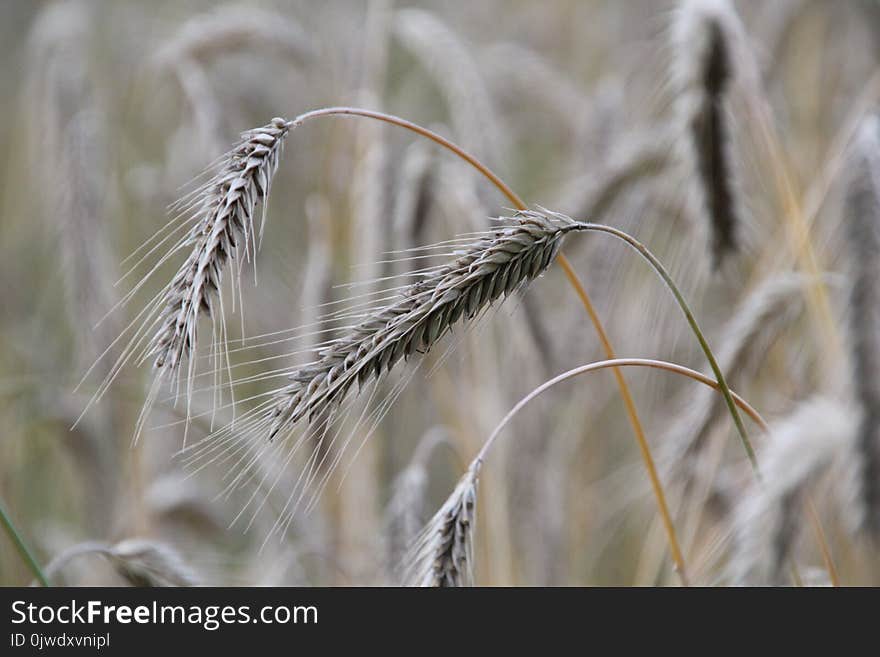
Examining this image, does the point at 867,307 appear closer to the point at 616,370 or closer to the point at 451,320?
the point at 616,370

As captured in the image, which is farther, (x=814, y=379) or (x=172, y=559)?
(x=814, y=379)

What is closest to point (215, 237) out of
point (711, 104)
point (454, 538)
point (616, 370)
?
point (454, 538)

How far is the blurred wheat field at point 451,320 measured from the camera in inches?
36.1

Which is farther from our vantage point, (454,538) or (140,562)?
(140,562)

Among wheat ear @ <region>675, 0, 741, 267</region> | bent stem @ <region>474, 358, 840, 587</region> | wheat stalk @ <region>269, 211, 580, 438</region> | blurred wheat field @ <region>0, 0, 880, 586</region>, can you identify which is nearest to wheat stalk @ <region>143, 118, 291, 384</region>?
blurred wheat field @ <region>0, 0, 880, 586</region>

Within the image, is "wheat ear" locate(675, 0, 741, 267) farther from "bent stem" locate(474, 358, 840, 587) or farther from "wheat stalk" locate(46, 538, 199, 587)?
"wheat stalk" locate(46, 538, 199, 587)

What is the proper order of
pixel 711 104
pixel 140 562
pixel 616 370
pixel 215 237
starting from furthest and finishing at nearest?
pixel 711 104 < pixel 140 562 < pixel 616 370 < pixel 215 237

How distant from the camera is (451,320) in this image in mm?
868

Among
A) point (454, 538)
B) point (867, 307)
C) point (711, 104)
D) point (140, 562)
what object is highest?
point (711, 104)

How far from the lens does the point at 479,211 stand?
70.9 inches

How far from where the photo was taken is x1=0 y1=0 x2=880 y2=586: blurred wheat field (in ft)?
3.01
